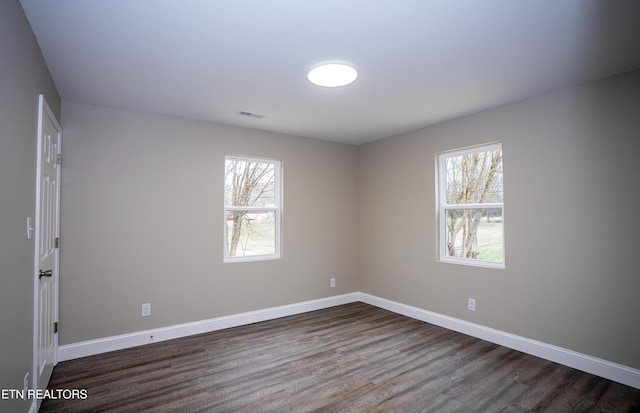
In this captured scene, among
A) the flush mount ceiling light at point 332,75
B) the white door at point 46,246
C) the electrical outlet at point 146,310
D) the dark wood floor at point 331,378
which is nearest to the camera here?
the white door at point 46,246

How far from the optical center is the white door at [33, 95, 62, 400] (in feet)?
6.95

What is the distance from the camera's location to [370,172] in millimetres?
4930

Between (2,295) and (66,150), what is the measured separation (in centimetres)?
203

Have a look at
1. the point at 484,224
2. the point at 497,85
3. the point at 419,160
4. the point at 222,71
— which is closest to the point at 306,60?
the point at 222,71

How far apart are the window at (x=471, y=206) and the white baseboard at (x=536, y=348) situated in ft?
2.27

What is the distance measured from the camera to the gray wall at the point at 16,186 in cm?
153

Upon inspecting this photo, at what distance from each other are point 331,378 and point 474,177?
262 centimetres

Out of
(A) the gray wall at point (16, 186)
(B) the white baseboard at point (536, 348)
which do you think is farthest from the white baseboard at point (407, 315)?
(A) the gray wall at point (16, 186)

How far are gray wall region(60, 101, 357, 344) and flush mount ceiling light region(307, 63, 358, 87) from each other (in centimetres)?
175

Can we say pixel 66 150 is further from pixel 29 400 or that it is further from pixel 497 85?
pixel 497 85

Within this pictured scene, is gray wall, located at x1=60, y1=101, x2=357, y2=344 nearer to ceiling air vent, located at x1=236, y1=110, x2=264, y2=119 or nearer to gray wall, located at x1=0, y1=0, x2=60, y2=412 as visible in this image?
ceiling air vent, located at x1=236, y1=110, x2=264, y2=119

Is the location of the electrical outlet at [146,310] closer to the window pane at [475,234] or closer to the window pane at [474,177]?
the window pane at [475,234]

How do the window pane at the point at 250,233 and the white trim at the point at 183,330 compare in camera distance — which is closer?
the white trim at the point at 183,330

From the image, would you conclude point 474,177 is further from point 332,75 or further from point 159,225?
point 159,225
